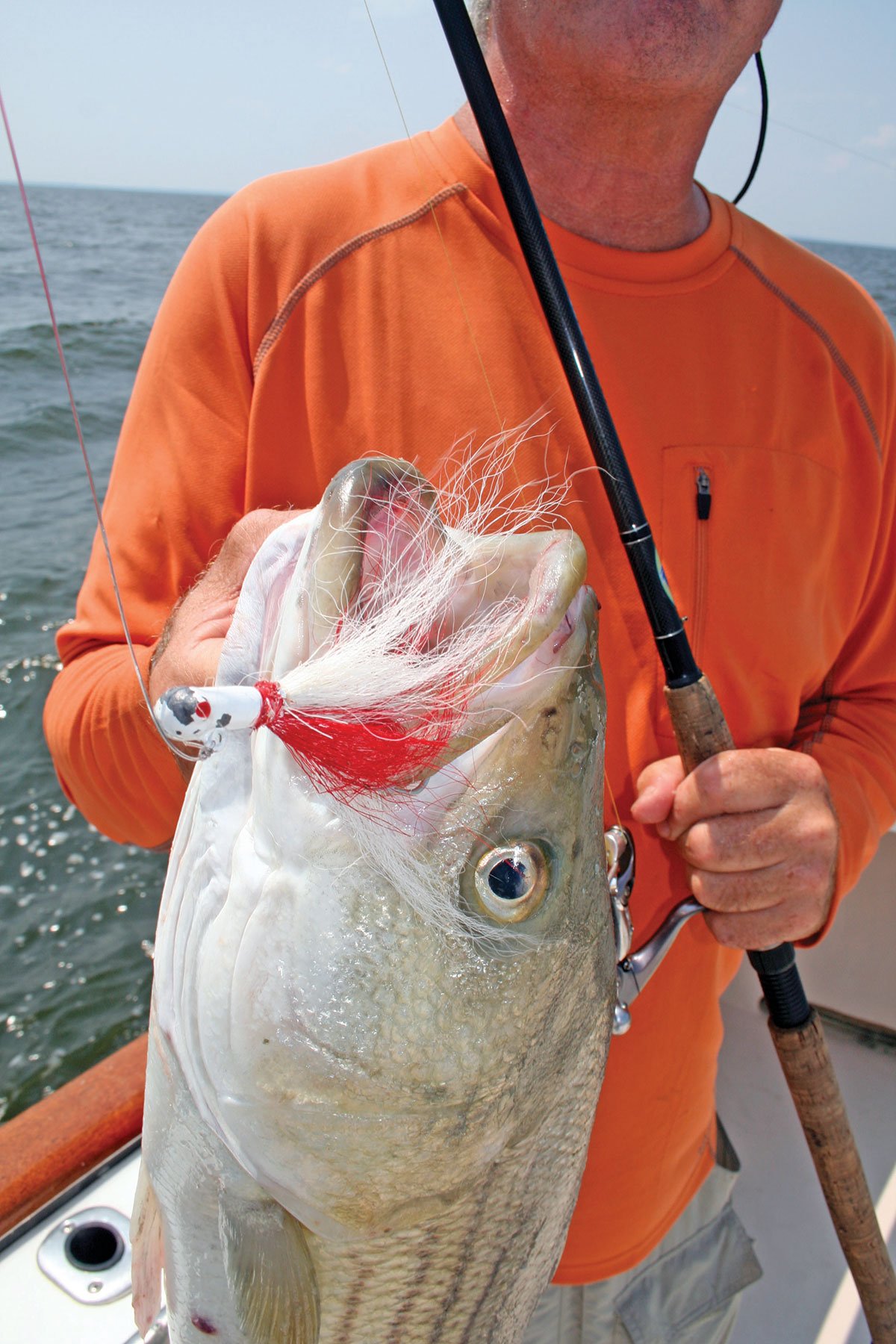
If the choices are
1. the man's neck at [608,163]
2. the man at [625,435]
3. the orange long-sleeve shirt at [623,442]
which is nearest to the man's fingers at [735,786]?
the man at [625,435]

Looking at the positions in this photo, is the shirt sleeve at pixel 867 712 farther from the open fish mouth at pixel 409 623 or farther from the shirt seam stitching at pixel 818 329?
the open fish mouth at pixel 409 623

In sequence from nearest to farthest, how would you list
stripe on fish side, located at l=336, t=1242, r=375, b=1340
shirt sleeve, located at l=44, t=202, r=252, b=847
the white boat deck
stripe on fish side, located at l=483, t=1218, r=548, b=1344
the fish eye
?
the fish eye → stripe on fish side, located at l=336, t=1242, r=375, b=1340 → stripe on fish side, located at l=483, t=1218, r=548, b=1344 → shirt sleeve, located at l=44, t=202, r=252, b=847 → the white boat deck

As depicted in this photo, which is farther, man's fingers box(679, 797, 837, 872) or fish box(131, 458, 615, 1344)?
man's fingers box(679, 797, 837, 872)

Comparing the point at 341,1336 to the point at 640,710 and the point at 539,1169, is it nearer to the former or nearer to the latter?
the point at 539,1169

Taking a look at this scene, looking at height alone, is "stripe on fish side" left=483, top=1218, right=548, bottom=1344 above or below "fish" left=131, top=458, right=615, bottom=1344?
below

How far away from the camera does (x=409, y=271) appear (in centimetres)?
167

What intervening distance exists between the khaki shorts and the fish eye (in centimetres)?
121

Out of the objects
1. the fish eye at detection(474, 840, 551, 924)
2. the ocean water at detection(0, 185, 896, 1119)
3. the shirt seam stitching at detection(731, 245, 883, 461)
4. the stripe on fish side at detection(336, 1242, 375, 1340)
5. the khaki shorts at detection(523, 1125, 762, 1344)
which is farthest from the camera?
the ocean water at detection(0, 185, 896, 1119)

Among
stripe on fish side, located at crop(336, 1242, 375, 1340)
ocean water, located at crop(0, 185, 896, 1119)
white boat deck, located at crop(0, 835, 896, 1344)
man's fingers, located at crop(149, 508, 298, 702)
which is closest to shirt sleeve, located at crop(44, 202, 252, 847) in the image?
man's fingers, located at crop(149, 508, 298, 702)

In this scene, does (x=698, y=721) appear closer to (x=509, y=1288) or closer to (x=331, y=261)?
(x=509, y=1288)

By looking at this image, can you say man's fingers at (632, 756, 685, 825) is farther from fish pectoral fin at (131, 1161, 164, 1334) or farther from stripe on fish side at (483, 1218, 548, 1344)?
fish pectoral fin at (131, 1161, 164, 1334)

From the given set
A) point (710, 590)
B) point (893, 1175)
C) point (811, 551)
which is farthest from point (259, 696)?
point (893, 1175)

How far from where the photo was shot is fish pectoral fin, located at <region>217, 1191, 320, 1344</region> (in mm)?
1133

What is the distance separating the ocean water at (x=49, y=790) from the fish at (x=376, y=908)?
16.1ft
